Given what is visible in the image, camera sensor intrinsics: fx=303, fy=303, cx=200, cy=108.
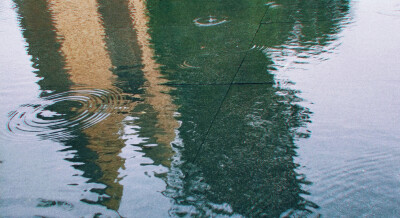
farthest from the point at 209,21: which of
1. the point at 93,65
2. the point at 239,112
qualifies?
the point at 239,112

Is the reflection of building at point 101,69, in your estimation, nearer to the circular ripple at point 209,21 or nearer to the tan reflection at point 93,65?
the tan reflection at point 93,65

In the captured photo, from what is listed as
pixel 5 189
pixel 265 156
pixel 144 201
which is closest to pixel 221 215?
pixel 144 201

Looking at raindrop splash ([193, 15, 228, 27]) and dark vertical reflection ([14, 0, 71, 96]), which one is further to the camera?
raindrop splash ([193, 15, 228, 27])

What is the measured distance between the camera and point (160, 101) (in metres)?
2.12

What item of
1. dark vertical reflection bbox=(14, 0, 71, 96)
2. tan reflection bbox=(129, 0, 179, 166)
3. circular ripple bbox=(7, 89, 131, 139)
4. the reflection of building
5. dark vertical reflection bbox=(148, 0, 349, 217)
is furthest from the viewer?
dark vertical reflection bbox=(14, 0, 71, 96)

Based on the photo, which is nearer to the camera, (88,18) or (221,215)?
(221,215)

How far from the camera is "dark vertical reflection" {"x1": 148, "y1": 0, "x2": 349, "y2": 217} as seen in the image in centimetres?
128

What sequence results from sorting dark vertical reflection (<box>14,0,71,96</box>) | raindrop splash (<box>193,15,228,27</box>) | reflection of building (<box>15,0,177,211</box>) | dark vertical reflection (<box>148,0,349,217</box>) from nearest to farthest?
dark vertical reflection (<box>148,0,349,217</box>) < reflection of building (<box>15,0,177,211</box>) < dark vertical reflection (<box>14,0,71,96</box>) < raindrop splash (<box>193,15,228,27</box>)

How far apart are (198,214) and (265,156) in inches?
19.2

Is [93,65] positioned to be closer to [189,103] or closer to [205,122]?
[189,103]

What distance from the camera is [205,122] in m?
1.84

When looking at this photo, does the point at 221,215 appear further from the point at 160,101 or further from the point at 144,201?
the point at 160,101

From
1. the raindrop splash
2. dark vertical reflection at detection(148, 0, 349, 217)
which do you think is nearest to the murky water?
dark vertical reflection at detection(148, 0, 349, 217)

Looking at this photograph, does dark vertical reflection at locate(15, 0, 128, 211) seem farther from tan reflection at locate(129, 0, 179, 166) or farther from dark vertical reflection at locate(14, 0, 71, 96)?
tan reflection at locate(129, 0, 179, 166)
